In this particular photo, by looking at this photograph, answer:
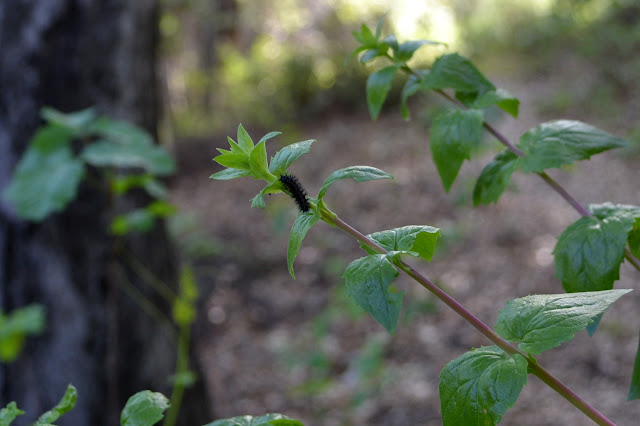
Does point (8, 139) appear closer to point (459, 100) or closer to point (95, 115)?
point (95, 115)

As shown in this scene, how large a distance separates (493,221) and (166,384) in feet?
12.8

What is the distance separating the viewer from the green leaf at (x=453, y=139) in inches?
31.8

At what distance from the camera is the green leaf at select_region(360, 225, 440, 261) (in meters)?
0.63

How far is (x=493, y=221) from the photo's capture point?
5.44 m

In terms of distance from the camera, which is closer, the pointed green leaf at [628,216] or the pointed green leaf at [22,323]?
the pointed green leaf at [628,216]

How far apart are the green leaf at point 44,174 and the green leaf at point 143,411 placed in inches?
46.1

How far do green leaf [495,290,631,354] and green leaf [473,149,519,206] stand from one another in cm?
23

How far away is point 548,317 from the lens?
61 cm

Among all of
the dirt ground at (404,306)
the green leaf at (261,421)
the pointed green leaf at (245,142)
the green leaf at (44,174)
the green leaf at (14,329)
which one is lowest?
the dirt ground at (404,306)

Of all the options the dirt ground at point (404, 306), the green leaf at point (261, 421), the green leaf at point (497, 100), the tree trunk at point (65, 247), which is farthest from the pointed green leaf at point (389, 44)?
the dirt ground at point (404, 306)

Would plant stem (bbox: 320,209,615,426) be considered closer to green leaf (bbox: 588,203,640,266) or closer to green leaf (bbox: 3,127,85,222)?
green leaf (bbox: 588,203,640,266)

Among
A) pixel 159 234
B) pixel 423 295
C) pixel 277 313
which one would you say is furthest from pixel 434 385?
pixel 159 234

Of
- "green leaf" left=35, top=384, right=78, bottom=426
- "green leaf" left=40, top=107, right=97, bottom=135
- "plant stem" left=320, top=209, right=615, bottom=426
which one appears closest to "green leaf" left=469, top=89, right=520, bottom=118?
"plant stem" left=320, top=209, right=615, bottom=426

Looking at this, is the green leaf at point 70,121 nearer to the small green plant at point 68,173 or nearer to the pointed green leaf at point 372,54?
the small green plant at point 68,173
